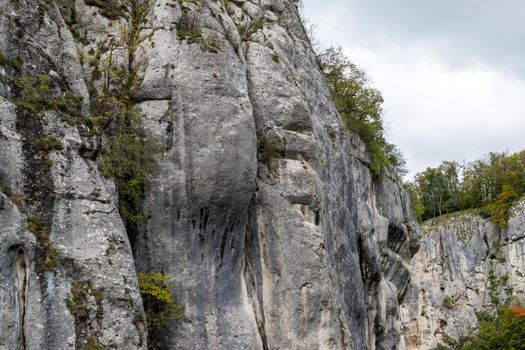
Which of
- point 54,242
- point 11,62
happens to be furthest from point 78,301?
point 11,62

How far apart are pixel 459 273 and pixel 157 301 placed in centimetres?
4248

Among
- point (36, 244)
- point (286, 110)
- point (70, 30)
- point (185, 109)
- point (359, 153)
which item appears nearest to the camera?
point (36, 244)

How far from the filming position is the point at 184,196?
15117 mm

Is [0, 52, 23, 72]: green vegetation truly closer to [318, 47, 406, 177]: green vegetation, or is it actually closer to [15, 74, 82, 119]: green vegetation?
[15, 74, 82, 119]: green vegetation

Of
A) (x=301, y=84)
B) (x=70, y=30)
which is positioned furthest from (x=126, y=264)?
(x=301, y=84)

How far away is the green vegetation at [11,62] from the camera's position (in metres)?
13.0

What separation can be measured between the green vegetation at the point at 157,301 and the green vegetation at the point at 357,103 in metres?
14.3

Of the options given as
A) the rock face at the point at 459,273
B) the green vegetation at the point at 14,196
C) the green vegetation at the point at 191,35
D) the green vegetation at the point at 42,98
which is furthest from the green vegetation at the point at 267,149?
the rock face at the point at 459,273

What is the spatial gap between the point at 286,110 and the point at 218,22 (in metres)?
2.76

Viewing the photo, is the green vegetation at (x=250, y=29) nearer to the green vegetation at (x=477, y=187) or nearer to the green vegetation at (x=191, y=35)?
the green vegetation at (x=191, y=35)

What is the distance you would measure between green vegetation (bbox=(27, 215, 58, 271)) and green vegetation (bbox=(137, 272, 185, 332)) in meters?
2.53

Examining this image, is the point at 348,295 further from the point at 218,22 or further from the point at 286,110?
the point at 218,22

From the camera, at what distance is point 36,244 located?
11.8 m

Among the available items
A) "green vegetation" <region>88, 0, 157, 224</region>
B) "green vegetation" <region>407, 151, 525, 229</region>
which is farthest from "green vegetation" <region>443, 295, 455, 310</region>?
"green vegetation" <region>88, 0, 157, 224</region>
